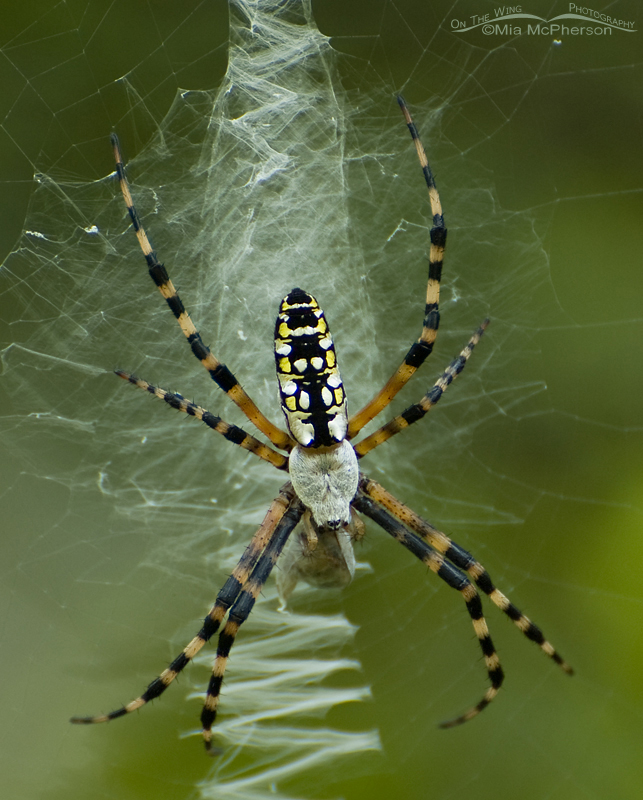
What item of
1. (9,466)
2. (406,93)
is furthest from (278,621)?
(406,93)

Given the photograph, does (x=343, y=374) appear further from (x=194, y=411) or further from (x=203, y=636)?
(x=203, y=636)

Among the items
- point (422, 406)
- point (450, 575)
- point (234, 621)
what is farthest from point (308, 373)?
point (450, 575)

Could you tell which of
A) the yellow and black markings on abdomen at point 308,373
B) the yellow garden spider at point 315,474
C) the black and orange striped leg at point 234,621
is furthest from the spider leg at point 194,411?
the black and orange striped leg at point 234,621

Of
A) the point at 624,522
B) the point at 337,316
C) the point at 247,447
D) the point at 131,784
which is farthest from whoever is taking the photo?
the point at 337,316

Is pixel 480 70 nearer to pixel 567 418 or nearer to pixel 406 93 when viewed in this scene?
pixel 406 93

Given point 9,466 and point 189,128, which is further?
point 9,466

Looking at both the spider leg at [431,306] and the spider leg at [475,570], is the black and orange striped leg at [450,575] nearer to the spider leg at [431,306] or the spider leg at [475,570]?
the spider leg at [475,570]
